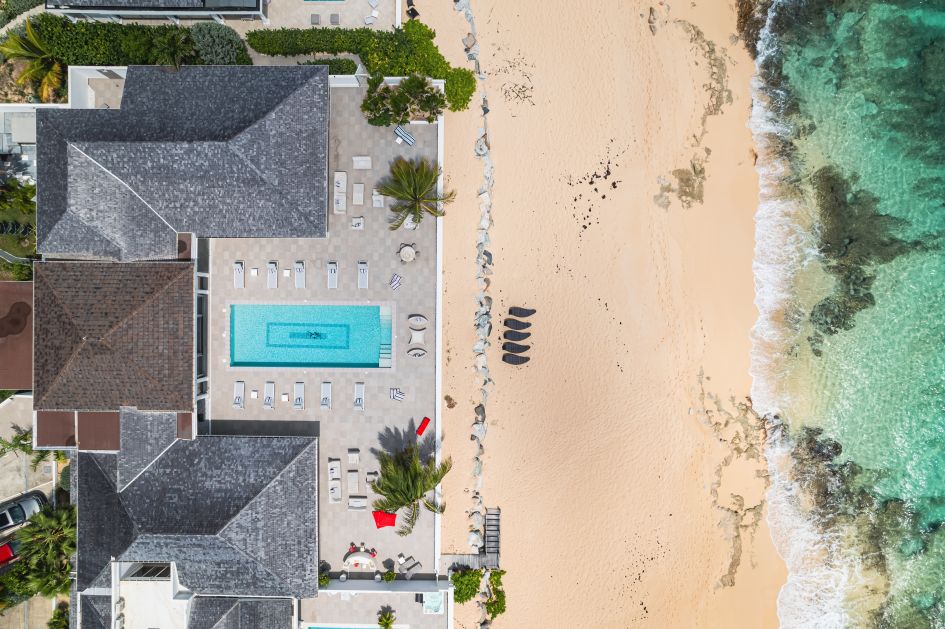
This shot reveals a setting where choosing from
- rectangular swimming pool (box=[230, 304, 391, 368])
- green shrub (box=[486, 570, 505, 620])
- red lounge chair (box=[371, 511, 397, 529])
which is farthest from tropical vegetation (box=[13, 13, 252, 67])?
green shrub (box=[486, 570, 505, 620])

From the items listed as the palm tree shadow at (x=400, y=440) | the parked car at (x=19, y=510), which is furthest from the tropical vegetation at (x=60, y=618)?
the palm tree shadow at (x=400, y=440)

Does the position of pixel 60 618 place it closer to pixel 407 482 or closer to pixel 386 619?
pixel 386 619

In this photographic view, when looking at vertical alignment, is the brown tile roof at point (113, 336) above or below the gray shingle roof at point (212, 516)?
above

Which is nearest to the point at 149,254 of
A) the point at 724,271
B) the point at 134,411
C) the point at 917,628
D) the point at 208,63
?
the point at 134,411

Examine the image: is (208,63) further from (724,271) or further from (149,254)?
(724,271)

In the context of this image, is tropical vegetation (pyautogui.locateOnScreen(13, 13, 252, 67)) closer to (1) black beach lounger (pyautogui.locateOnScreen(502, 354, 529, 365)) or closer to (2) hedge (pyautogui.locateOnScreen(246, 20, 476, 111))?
(2) hedge (pyautogui.locateOnScreen(246, 20, 476, 111))

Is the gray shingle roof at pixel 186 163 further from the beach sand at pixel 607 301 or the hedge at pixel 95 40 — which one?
the beach sand at pixel 607 301

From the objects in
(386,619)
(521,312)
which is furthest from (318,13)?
(386,619)
